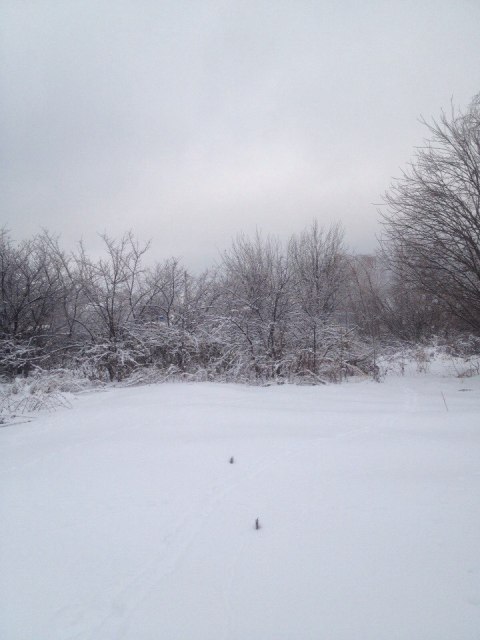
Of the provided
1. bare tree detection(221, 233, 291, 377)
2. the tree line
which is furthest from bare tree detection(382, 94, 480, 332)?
bare tree detection(221, 233, 291, 377)

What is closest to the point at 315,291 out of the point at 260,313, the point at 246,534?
the point at 260,313

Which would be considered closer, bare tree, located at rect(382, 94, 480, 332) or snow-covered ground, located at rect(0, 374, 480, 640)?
snow-covered ground, located at rect(0, 374, 480, 640)

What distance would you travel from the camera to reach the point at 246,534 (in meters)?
2.20

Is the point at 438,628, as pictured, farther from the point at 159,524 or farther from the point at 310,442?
the point at 310,442

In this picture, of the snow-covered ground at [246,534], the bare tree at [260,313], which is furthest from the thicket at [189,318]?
the snow-covered ground at [246,534]

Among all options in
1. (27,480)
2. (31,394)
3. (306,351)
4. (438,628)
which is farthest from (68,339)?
(438,628)

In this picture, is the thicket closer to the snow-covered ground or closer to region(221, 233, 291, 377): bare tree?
region(221, 233, 291, 377): bare tree

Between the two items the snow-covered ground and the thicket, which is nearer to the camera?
the snow-covered ground

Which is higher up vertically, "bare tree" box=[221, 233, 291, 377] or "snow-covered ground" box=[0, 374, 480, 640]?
"bare tree" box=[221, 233, 291, 377]

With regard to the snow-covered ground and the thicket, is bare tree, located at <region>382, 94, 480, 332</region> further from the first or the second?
the snow-covered ground

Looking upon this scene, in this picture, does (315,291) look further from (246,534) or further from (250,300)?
(246,534)

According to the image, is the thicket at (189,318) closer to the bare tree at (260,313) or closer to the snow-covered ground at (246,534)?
the bare tree at (260,313)

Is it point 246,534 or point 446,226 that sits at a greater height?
point 446,226

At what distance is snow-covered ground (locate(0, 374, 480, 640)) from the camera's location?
1555mm
